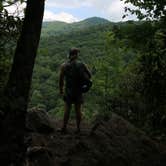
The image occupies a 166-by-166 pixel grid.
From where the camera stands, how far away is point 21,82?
625 cm

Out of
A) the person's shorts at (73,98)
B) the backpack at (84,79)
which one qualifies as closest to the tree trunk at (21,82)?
the backpack at (84,79)

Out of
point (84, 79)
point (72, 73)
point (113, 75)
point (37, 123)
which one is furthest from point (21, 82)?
point (113, 75)

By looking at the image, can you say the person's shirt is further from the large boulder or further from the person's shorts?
the large boulder

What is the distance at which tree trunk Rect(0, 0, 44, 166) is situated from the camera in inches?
241

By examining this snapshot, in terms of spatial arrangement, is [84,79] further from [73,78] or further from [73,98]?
[73,98]

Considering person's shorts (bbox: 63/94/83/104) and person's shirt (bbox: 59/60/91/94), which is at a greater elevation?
person's shirt (bbox: 59/60/91/94)

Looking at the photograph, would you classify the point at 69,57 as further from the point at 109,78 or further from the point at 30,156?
the point at 109,78

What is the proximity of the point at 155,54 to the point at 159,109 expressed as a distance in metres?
1.18

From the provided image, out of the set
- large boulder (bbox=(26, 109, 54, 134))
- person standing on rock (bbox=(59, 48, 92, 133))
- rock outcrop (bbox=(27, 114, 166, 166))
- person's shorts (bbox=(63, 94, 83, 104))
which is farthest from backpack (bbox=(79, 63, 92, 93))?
large boulder (bbox=(26, 109, 54, 134))

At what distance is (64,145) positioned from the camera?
29.0 feet

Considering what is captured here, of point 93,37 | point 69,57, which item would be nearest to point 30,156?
point 69,57

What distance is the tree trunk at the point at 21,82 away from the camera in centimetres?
612

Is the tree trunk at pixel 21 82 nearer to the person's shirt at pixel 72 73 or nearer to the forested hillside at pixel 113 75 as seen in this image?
the forested hillside at pixel 113 75

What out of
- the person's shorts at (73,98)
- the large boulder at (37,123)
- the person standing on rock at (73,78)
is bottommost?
the large boulder at (37,123)
